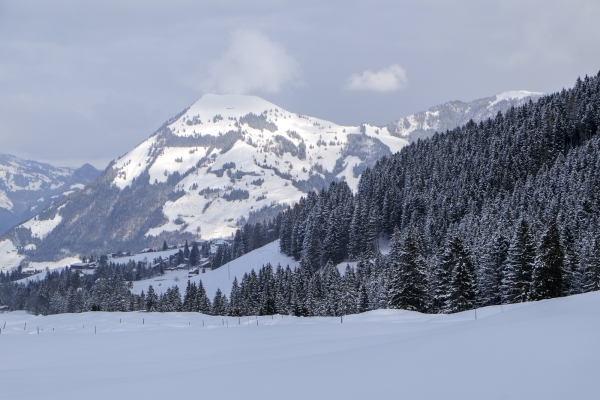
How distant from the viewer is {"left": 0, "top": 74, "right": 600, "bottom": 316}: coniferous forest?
172 feet

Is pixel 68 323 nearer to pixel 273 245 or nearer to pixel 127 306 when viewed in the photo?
pixel 127 306

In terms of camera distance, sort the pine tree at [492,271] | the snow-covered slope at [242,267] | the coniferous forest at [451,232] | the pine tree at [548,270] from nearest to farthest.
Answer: the pine tree at [548,270] → the coniferous forest at [451,232] → the pine tree at [492,271] → the snow-covered slope at [242,267]

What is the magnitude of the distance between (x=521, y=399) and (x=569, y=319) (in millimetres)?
7523

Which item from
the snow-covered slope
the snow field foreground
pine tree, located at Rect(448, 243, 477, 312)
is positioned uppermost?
the snow-covered slope

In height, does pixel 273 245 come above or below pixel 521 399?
above

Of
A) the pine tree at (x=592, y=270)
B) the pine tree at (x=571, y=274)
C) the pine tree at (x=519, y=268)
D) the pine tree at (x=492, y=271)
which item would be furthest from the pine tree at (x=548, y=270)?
the pine tree at (x=492, y=271)

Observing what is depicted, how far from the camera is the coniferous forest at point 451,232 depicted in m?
52.3

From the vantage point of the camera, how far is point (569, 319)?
1591 cm

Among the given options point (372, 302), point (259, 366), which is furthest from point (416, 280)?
point (259, 366)

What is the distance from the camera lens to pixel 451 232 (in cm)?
8044

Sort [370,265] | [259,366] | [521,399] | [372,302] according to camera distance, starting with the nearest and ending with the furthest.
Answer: [521,399] → [259,366] → [372,302] → [370,265]

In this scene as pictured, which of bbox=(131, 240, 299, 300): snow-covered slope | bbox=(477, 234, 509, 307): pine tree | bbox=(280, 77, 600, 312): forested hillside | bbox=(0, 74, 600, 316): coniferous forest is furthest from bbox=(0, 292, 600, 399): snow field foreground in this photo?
bbox=(131, 240, 299, 300): snow-covered slope

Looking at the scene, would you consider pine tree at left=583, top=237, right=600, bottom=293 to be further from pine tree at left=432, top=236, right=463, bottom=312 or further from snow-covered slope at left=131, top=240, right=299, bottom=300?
snow-covered slope at left=131, top=240, right=299, bottom=300

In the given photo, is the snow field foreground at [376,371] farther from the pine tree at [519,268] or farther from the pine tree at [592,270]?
the pine tree at [592,270]
